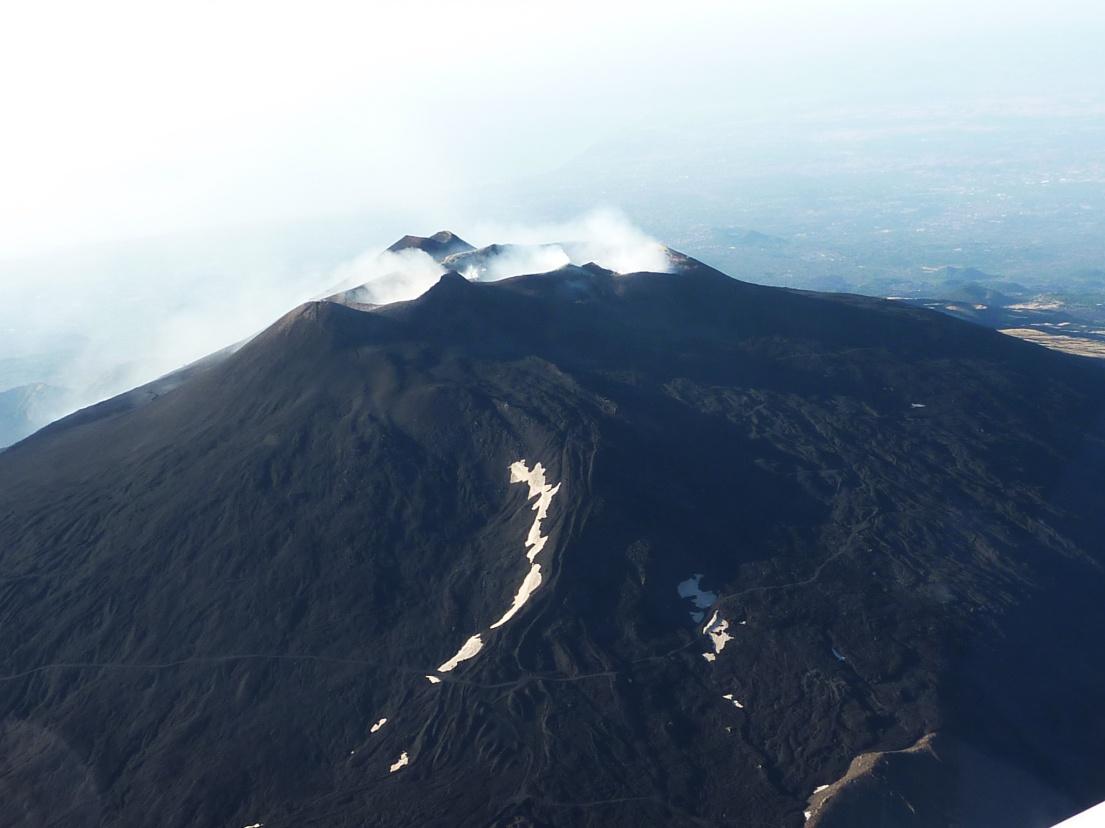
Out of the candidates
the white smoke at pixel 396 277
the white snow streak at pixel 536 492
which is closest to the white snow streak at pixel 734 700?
the white snow streak at pixel 536 492

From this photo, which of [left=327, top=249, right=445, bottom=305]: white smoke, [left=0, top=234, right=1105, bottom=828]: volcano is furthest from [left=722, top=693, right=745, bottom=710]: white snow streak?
[left=327, top=249, right=445, bottom=305]: white smoke

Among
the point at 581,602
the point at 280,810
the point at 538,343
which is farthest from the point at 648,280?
the point at 280,810

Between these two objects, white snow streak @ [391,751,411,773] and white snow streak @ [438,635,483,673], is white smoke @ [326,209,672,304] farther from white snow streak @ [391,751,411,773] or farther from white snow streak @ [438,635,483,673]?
white snow streak @ [391,751,411,773]

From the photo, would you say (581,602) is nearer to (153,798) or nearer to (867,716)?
(867,716)

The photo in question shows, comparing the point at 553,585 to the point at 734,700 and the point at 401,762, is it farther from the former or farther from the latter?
the point at 401,762

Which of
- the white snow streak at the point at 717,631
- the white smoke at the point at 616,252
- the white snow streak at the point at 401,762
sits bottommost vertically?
the white smoke at the point at 616,252

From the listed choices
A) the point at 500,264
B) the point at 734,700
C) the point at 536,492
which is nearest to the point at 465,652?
the point at 536,492

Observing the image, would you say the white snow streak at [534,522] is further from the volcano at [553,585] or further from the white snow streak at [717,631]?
the white snow streak at [717,631]
